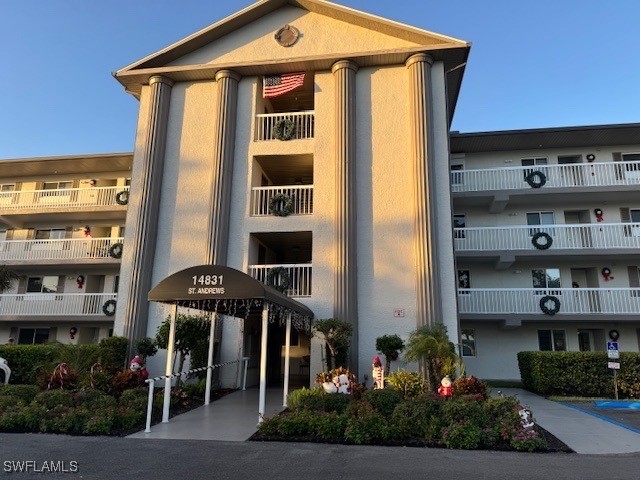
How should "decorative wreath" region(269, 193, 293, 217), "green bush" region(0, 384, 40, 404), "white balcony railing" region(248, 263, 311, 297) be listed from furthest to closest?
1. "decorative wreath" region(269, 193, 293, 217)
2. "white balcony railing" region(248, 263, 311, 297)
3. "green bush" region(0, 384, 40, 404)

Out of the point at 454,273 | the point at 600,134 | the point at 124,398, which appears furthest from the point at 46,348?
the point at 600,134

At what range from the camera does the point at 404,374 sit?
42.6 ft

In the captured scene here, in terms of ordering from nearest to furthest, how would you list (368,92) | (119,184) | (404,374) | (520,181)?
(404,374) → (368,92) → (520,181) → (119,184)

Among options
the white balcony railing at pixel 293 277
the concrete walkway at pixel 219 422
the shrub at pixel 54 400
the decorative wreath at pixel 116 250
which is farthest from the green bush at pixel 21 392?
the decorative wreath at pixel 116 250

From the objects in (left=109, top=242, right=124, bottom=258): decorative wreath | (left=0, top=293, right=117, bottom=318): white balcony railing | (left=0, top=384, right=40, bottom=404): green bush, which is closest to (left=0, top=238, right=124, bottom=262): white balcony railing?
(left=109, top=242, right=124, bottom=258): decorative wreath

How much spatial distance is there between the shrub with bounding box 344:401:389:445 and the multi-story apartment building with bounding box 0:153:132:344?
14.8 m

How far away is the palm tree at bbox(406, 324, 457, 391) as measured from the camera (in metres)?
12.5

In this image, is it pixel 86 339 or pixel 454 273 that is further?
pixel 86 339

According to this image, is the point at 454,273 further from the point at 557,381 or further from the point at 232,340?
the point at 232,340

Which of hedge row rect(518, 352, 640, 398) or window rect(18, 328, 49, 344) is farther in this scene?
window rect(18, 328, 49, 344)

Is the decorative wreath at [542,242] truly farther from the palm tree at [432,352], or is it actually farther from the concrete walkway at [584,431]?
the palm tree at [432,352]

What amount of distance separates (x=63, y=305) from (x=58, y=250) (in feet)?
9.54

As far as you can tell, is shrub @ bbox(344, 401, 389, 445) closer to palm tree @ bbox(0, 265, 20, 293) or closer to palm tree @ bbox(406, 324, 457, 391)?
palm tree @ bbox(406, 324, 457, 391)

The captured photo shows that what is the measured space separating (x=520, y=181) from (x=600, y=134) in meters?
4.24
